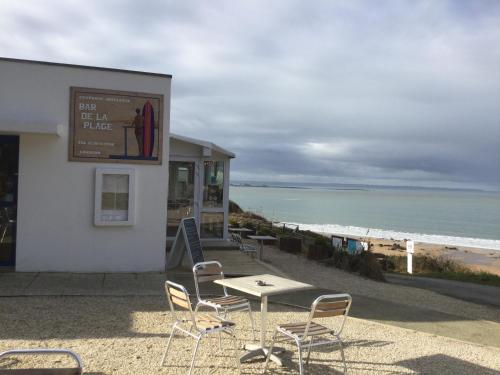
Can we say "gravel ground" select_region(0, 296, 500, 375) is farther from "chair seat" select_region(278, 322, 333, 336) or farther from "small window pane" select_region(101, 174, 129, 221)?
"small window pane" select_region(101, 174, 129, 221)

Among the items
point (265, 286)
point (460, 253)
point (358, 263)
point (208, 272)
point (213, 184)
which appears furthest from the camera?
point (460, 253)

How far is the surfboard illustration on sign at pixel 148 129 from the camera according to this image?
920 centimetres

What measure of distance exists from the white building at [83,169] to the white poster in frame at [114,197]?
2 cm

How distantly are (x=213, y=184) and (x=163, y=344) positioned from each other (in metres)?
7.62

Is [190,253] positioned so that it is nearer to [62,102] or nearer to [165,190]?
[165,190]

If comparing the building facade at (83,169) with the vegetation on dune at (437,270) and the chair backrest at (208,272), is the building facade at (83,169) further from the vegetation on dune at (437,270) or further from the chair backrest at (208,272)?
the vegetation on dune at (437,270)

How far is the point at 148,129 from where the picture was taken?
9195mm

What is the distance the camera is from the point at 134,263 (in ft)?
30.3

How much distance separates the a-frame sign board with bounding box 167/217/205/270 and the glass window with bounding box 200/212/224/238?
278 cm

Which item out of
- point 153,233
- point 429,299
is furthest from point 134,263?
point 429,299

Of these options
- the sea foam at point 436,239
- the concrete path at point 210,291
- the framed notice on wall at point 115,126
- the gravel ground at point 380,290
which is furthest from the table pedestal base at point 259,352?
the sea foam at point 436,239

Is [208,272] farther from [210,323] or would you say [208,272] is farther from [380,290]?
[380,290]

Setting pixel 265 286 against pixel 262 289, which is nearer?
pixel 262 289

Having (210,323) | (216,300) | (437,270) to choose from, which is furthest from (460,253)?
(210,323)
